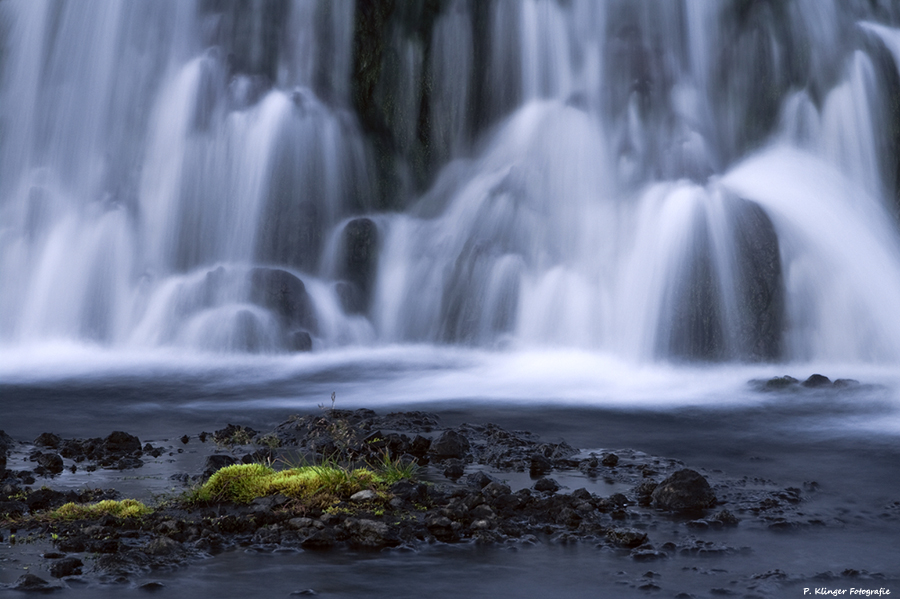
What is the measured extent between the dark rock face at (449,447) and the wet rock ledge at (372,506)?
18 millimetres

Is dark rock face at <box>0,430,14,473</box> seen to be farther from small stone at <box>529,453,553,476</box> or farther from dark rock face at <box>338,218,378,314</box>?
dark rock face at <box>338,218,378,314</box>

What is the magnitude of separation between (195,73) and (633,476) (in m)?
23.4

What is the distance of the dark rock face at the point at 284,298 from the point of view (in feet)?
83.4

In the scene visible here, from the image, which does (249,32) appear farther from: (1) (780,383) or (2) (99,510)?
(2) (99,510)

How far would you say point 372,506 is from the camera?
958 cm

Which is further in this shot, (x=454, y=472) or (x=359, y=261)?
(x=359, y=261)

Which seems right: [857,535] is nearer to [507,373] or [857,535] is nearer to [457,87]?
[507,373]

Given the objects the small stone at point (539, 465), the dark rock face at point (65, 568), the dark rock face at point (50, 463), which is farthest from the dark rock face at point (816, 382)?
the dark rock face at point (65, 568)

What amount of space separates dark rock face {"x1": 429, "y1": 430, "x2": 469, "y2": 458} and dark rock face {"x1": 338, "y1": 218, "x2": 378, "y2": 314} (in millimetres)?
15055

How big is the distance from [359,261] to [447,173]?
16.2 ft

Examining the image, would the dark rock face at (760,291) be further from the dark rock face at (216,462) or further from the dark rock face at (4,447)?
the dark rock face at (4,447)

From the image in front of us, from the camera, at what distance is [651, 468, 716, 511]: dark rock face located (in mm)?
9922

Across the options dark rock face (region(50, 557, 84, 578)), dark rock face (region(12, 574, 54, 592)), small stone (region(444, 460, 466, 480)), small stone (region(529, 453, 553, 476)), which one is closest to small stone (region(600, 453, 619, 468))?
small stone (region(529, 453, 553, 476))

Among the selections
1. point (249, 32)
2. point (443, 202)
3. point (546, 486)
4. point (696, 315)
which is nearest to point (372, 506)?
point (546, 486)
